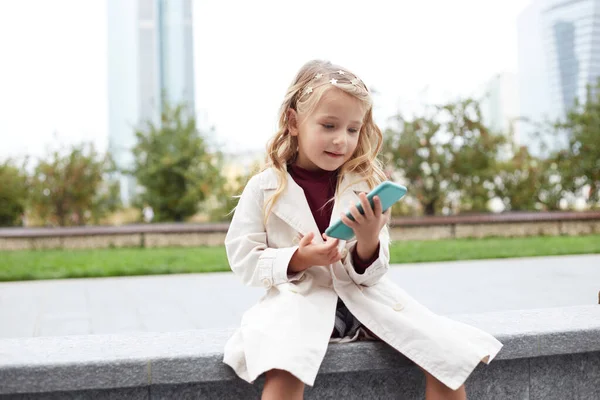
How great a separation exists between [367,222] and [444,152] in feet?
35.7

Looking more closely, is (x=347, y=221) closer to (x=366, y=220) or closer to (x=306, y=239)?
(x=366, y=220)

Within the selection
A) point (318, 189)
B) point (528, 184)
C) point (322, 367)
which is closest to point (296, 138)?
point (318, 189)

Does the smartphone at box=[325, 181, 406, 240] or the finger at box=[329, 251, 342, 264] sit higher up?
the smartphone at box=[325, 181, 406, 240]

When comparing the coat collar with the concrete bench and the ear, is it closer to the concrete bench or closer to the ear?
the ear

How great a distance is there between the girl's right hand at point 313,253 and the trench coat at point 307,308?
0.11ft

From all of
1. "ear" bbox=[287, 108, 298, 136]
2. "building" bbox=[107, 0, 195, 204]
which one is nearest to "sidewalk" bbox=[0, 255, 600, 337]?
"ear" bbox=[287, 108, 298, 136]

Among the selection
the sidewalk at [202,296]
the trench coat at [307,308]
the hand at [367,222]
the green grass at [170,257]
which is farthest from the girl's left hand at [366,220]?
the green grass at [170,257]

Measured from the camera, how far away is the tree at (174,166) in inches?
496

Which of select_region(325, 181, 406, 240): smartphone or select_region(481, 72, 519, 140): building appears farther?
select_region(481, 72, 519, 140): building

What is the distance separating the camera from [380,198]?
176cm

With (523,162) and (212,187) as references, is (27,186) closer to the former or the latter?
(212,187)

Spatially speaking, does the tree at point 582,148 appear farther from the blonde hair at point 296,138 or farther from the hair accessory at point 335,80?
the hair accessory at point 335,80

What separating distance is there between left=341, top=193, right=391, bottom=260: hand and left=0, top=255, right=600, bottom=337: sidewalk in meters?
2.02

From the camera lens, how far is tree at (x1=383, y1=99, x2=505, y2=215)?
12.3 metres
